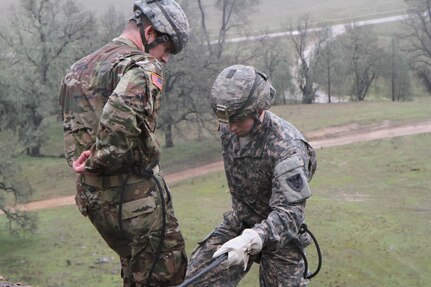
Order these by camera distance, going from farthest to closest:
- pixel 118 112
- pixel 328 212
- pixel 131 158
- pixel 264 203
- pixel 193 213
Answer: pixel 193 213 → pixel 328 212 → pixel 264 203 → pixel 131 158 → pixel 118 112

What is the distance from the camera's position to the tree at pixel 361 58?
43656 mm

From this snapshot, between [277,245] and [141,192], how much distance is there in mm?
917

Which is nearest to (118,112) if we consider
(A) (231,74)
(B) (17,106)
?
(A) (231,74)

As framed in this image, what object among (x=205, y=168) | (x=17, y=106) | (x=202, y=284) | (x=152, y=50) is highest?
(x=152, y=50)

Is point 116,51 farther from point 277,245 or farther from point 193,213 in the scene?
point 193,213

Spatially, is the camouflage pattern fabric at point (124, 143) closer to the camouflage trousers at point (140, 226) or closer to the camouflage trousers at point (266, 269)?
the camouflage trousers at point (140, 226)

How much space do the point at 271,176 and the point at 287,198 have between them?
358mm

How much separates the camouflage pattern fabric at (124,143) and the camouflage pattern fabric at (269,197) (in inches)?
23.2

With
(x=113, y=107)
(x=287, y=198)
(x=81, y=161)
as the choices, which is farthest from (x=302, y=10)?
(x=113, y=107)

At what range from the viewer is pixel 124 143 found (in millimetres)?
3418

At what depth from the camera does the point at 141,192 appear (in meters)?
3.69

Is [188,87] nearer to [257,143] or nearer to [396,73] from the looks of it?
[396,73]

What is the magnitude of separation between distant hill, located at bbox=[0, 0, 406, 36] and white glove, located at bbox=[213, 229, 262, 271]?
2786 inches

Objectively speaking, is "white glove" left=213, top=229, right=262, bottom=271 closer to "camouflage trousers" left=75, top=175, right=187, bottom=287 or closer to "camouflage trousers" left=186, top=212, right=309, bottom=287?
"camouflage trousers" left=75, top=175, right=187, bottom=287
